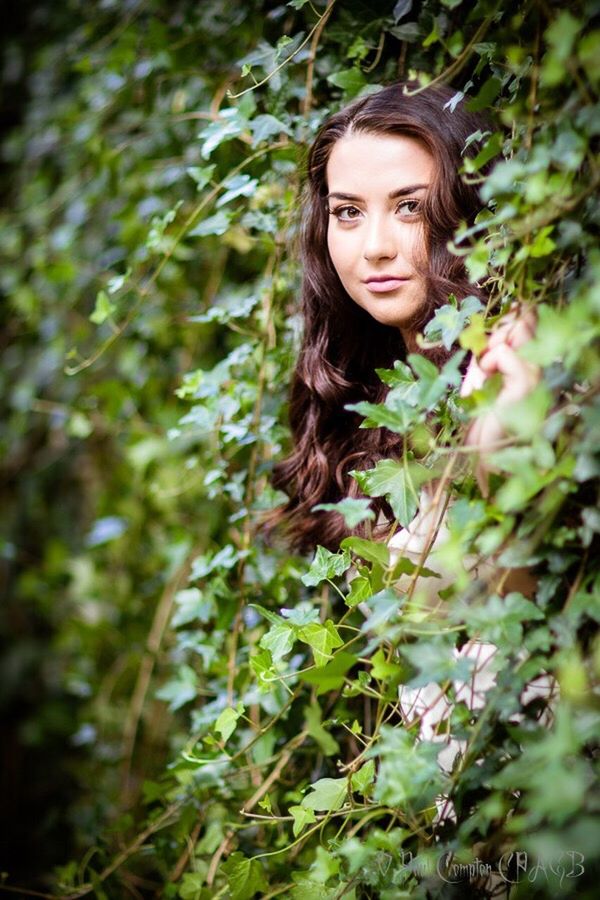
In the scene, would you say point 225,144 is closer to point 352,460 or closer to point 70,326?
point 352,460

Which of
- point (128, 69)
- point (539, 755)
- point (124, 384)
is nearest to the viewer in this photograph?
point (539, 755)

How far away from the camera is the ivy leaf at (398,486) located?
858 mm

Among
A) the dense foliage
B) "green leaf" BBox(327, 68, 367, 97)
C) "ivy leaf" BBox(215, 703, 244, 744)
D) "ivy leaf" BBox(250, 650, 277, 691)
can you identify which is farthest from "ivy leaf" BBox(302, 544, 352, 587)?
"green leaf" BBox(327, 68, 367, 97)

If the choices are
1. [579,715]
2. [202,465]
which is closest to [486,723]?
[579,715]

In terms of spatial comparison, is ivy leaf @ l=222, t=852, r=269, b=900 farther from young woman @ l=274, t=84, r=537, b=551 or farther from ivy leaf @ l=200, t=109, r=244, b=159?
ivy leaf @ l=200, t=109, r=244, b=159

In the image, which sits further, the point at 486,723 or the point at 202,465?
the point at 202,465

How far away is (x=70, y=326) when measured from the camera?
2295mm

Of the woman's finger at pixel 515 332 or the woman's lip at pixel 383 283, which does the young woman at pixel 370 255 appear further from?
the woman's finger at pixel 515 332

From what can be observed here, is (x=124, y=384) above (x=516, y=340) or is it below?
below

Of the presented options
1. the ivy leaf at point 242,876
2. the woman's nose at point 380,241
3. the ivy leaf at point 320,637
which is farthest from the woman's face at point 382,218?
the ivy leaf at point 242,876

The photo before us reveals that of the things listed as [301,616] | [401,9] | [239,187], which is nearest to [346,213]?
[239,187]

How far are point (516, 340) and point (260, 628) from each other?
2.59ft

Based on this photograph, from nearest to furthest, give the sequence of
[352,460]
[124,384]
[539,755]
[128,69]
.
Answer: [539,755], [352,460], [128,69], [124,384]

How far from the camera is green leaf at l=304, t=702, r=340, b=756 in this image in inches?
47.3
